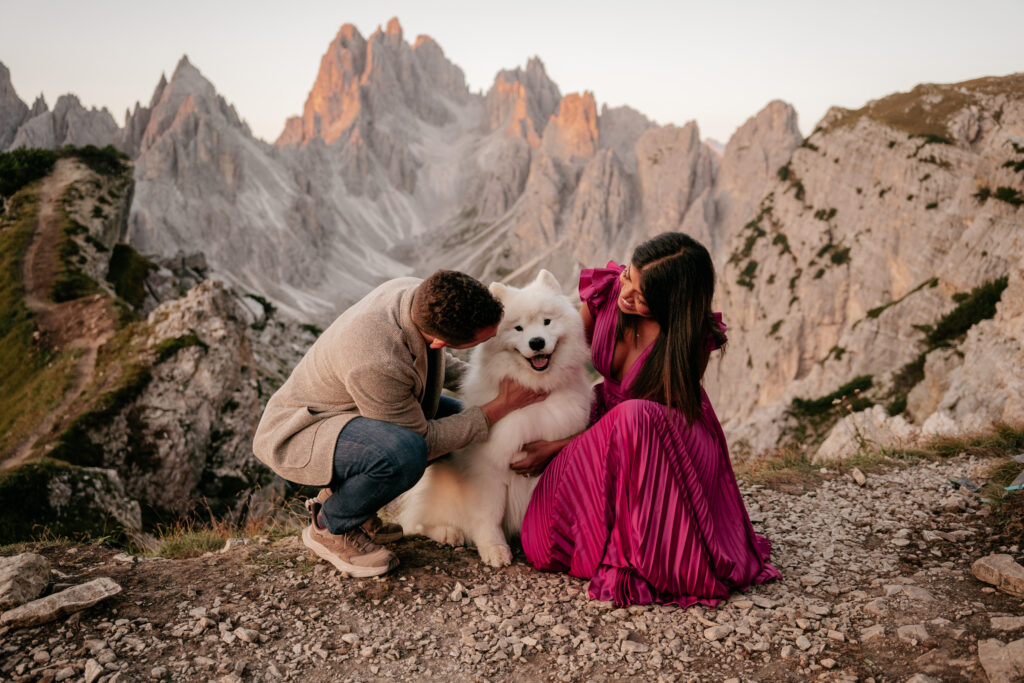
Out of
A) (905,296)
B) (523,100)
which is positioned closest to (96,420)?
(905,296)

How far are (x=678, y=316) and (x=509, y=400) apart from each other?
1.41 metres

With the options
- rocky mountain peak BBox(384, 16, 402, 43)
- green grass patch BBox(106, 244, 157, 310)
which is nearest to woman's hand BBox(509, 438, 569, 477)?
green grass patch BBox(106, 244, 157, 310)

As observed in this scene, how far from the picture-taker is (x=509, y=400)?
4594 mm

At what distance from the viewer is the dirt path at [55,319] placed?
14477 millimetres

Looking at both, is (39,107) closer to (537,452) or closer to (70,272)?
(70,272)

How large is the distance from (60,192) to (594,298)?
101 ft

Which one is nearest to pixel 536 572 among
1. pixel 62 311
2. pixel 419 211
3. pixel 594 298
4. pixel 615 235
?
pixel 594 298

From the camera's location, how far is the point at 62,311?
18859mm

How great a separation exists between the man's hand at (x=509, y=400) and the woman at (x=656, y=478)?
33 cm

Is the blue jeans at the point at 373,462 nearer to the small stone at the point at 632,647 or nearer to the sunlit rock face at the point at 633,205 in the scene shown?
the small stone at the point at 632,647

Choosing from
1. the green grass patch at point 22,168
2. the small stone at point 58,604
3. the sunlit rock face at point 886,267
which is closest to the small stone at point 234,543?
the small stone at point 58,604

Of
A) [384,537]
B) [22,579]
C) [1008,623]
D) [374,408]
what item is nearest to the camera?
[1008,623]

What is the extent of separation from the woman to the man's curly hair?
1183 millimetres

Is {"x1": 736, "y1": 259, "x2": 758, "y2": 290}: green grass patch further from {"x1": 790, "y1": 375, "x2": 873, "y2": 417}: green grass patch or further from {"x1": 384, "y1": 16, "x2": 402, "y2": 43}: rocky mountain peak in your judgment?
{"x1": 384, "y1": 16, "x2": 402, "y2": 43}: rocky mountain peak
